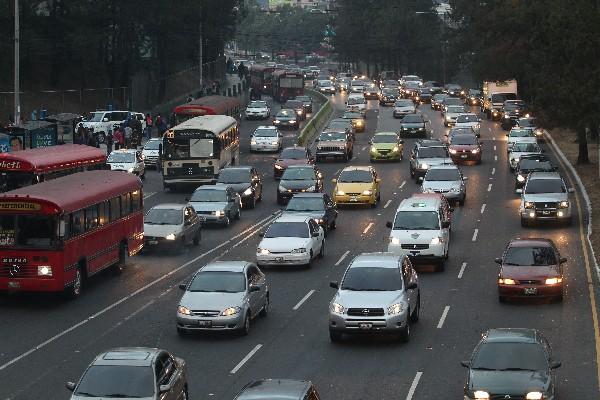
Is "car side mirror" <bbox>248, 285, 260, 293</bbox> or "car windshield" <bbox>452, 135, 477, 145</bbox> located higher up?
"car side mirror" <bbox>248, 285, 260, 293</bbox>

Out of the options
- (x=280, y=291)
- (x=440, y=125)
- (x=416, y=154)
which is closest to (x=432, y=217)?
(x=280, y=291)

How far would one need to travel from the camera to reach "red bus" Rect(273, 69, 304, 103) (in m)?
125

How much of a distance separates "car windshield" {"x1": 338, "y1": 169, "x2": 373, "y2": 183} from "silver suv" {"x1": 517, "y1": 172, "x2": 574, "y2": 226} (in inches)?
311

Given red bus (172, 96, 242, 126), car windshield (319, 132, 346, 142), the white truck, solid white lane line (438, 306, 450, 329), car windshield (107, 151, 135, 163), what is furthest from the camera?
the white truck

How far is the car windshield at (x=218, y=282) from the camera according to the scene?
28.9m

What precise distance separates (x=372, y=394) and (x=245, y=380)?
2.55m

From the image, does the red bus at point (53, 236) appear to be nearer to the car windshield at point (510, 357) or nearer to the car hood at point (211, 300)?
the car hood at point (211, 300)

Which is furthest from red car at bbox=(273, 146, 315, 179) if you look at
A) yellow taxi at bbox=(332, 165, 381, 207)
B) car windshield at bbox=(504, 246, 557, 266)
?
car windshield at bbox=(504, 246, 557, 266)

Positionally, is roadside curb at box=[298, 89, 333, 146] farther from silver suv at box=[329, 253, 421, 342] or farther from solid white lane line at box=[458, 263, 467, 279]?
silver suv at box=[329, 253, 421, 342]

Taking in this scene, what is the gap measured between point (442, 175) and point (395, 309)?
82.1 ft

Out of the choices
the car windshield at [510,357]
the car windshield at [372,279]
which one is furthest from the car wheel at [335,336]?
the car windshield at [510,357]

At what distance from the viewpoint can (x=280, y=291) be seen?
34969mm

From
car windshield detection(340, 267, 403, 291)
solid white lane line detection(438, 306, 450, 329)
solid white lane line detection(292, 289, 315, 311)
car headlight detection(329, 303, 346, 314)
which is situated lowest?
solid white lane line detection(292, 289, 315, 311)

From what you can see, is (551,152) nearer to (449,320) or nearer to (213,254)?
(213,254)
